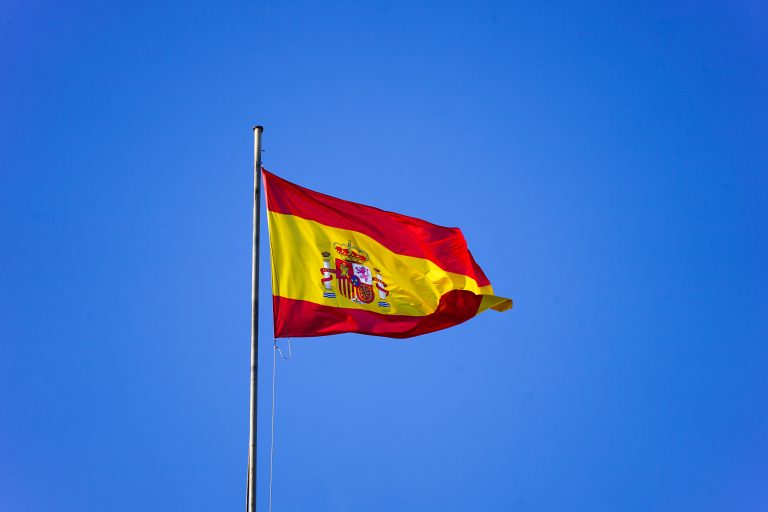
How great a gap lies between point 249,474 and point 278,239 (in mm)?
5974

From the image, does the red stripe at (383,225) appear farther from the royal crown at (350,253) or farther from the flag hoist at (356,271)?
the royal crown at (350,253)

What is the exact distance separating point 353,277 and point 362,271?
0.47m

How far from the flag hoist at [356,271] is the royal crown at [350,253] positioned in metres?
0.03

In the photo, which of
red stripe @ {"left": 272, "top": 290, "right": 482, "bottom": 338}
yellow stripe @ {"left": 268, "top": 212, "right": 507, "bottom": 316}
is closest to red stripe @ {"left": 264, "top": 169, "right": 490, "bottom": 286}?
yellow stripe @ {"left": 268, "top": 212, "right": 507, "bottom": 316}

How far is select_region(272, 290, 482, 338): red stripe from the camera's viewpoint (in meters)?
20.2

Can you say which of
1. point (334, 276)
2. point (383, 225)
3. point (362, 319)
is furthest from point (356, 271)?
point (383, 225)

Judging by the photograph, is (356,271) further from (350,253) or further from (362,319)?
(362,319)

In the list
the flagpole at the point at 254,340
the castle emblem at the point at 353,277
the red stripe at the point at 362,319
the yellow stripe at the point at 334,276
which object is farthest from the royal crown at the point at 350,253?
the flagpole at the point at 254,340

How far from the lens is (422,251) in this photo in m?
25.2

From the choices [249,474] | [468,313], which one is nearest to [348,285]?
[468,313]

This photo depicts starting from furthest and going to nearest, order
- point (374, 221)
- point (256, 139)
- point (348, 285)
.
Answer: point (374, 221)
point (348, 285)
point (256, 139)

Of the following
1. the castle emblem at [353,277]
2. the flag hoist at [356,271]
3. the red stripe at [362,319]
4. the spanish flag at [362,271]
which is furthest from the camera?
the castle emblem at [353,277]

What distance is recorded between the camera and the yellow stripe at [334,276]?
21.0 meters

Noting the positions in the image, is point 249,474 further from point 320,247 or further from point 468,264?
point 468,264
